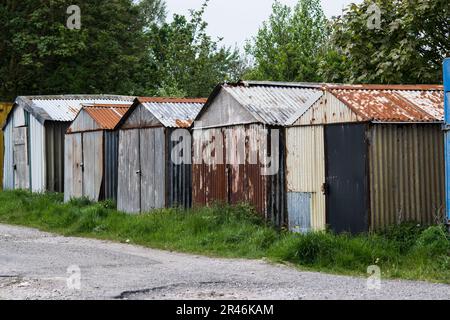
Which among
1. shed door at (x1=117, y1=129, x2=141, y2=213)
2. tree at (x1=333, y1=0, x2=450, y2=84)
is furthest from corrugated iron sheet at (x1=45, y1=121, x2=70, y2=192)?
tree at (x1=333, y1=0, x2=450, y2=84)

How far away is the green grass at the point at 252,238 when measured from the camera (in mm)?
11297

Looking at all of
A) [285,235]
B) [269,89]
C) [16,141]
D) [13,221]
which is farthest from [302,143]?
[16,141]

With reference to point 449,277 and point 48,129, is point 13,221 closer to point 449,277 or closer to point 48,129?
point 48,129

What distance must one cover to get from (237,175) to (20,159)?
1252 centimetres

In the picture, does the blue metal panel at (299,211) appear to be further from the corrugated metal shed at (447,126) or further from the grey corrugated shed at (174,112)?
the grey corrugated shed at (174,112)

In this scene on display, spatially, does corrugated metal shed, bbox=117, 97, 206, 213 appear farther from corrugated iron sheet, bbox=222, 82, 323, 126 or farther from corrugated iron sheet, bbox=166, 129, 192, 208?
corrugated iron sheet, bbox=222, 82, 323, 126

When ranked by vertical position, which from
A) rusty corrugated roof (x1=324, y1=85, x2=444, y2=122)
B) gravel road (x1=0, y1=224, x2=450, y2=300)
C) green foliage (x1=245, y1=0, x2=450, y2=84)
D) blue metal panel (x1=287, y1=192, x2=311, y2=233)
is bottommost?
gravel road (x1=0, y1=224, x2=450, y2=300)

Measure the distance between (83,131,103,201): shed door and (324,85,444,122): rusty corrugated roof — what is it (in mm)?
8545

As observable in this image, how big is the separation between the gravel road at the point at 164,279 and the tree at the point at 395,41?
11.3 meters

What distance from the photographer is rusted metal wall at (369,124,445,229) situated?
12.4m

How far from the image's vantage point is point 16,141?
84.9 feet

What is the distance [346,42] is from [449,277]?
568 inches

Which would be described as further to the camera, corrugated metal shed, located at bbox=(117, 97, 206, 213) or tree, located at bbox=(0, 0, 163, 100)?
Result: tree, located at bbox=(0, 0, 163, 100)

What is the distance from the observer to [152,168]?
17.9m
